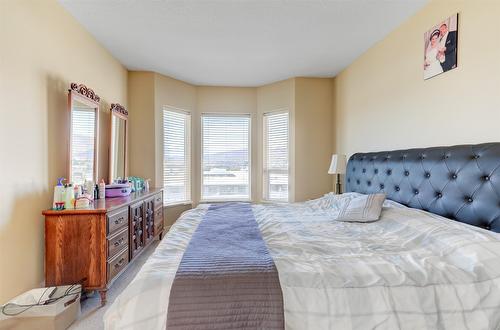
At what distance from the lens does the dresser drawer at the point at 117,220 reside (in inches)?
81.8

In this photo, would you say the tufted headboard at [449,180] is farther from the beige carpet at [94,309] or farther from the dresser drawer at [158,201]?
the dresser drawer at [158,201]

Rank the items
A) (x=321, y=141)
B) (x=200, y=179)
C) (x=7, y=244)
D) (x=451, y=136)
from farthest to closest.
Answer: (x=200, y=179)
(x=321, y=141)
(x=451, y=136)
(x=7, y=244)

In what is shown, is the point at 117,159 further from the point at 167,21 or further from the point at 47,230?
the point at 167,21

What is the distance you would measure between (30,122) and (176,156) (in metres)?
2.36

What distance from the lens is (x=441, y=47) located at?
197 centimetres

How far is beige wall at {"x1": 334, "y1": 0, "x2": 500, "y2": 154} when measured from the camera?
163cm

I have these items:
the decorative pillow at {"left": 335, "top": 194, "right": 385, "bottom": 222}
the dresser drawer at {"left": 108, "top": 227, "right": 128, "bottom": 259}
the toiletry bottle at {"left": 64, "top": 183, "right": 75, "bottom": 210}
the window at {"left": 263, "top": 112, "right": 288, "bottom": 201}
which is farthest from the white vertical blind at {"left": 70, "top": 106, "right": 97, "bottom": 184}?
the window at {"left": 263, "top": 112, "right": 288, "bottom": 201}

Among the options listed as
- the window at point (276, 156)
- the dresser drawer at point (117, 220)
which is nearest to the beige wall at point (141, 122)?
the dresser drawer at point (117, 220)

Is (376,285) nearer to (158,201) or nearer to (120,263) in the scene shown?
(120,263)

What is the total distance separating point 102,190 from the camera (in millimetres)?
2590

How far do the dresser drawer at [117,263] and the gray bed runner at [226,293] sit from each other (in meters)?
1.28

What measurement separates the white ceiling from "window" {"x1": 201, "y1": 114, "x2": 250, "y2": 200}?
1032 millimetres

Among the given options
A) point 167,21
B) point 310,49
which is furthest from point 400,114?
point 167,21

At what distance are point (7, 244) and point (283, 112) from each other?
3605 mm
